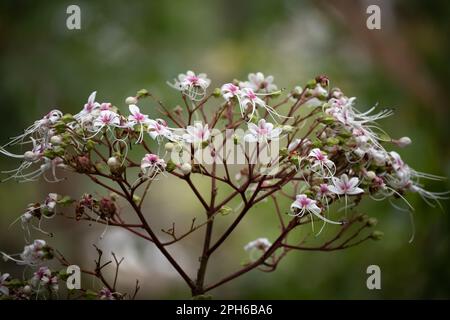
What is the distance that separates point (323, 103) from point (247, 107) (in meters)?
0.21

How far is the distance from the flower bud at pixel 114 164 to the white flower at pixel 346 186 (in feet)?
1.26

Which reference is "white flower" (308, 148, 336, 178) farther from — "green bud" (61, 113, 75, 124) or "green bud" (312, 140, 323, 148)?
"green bud" (61, 113, 75, 124)

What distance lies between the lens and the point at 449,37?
277cm

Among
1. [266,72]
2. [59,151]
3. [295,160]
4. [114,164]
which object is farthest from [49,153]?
[266,72]

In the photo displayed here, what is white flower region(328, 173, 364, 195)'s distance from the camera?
106 cm

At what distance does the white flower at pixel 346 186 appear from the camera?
3.46 ft

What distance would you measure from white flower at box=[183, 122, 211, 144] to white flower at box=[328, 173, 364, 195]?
24cm

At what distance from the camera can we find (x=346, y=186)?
3.51 ft

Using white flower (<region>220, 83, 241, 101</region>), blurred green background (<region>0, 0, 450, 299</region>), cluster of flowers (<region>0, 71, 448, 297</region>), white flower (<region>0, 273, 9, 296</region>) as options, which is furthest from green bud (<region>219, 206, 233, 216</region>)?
blurred green background (<region>0, 0, 450, 299</region>)

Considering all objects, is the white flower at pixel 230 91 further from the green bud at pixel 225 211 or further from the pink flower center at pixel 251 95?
the green bud at pixel 225 211

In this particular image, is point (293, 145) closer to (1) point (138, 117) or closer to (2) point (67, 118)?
(1) point (138, 117)

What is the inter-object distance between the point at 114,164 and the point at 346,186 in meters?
0.42
